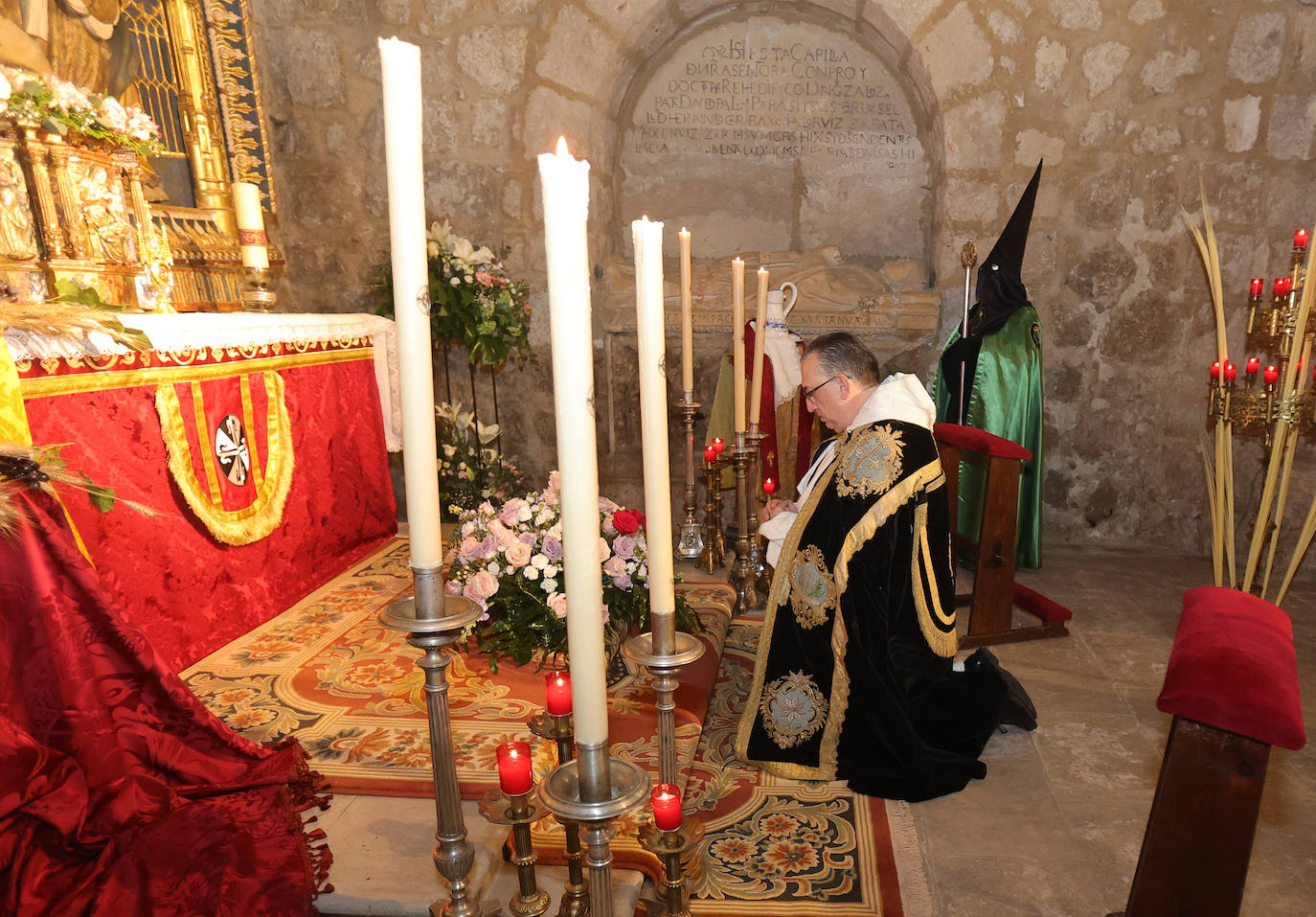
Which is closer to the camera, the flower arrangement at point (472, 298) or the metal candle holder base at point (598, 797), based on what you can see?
the metal candle holder base at point (598, 797)

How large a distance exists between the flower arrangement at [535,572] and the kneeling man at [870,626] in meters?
0.53

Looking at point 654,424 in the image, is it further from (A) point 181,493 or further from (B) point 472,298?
(B) point 472,298

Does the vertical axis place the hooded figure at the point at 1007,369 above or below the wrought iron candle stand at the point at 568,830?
above

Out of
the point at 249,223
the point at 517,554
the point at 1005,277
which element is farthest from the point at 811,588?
the point at 249,223

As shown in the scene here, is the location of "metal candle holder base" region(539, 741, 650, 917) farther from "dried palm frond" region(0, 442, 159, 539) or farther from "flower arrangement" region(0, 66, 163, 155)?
"flower arrangement" region(0, 66, 163, 155)

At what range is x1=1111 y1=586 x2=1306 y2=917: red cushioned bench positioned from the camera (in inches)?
44.9

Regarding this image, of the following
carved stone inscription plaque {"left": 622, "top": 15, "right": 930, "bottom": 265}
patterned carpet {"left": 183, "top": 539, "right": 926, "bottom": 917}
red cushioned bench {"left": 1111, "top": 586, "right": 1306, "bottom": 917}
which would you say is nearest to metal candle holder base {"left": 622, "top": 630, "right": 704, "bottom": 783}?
patterned carpet {"left": 183, "top": 539, "right": 926, "bottom": 917}

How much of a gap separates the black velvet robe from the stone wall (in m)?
3.06

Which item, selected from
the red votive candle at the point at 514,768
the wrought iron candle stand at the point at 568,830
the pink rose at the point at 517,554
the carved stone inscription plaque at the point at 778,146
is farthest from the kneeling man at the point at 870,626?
the carved stone inscription plaque at the point at 778,146

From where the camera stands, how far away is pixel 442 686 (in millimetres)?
1045

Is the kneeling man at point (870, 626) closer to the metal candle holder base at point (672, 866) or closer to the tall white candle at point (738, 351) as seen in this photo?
the tall white candle at point (738, 351)

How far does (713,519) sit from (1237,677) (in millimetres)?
2801

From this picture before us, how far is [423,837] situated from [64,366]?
5.89ft

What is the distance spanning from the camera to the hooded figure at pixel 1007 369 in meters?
4.64
